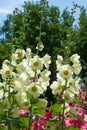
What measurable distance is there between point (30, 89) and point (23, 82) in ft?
0.28

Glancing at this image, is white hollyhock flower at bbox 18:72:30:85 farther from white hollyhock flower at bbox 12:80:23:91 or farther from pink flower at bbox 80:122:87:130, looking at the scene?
pink flower at bbox 80:122:87:130

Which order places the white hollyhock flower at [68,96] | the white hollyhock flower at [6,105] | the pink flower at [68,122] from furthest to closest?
the pink flower at [68,122] → the white hollyhock flower at [68,96] → the white hollyhock flower at [6,105]

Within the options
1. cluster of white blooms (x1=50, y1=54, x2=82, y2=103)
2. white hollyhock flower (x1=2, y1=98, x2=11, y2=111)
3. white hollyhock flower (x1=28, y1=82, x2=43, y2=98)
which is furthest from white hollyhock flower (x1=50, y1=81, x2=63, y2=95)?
white hollyhock flower (x1=2, y1=98, x2=11, y2=111)

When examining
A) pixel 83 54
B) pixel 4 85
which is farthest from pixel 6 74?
pixel 83 54

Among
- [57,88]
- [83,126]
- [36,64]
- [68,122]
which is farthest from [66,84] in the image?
[83,126]

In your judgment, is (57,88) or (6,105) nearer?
(6,105)

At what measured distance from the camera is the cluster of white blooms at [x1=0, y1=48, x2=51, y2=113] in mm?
3645

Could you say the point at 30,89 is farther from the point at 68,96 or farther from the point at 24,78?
the point at 68,96

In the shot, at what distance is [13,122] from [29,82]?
30 centimetres

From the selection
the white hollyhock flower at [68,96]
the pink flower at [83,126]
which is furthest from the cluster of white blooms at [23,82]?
the pink flower at [83,126]

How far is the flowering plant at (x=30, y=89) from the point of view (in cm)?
364

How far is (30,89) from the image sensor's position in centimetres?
364

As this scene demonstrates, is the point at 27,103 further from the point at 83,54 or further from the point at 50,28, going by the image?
the point at 50,28

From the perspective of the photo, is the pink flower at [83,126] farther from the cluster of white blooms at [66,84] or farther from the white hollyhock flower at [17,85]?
the white hollyhock flower at [17,85]
